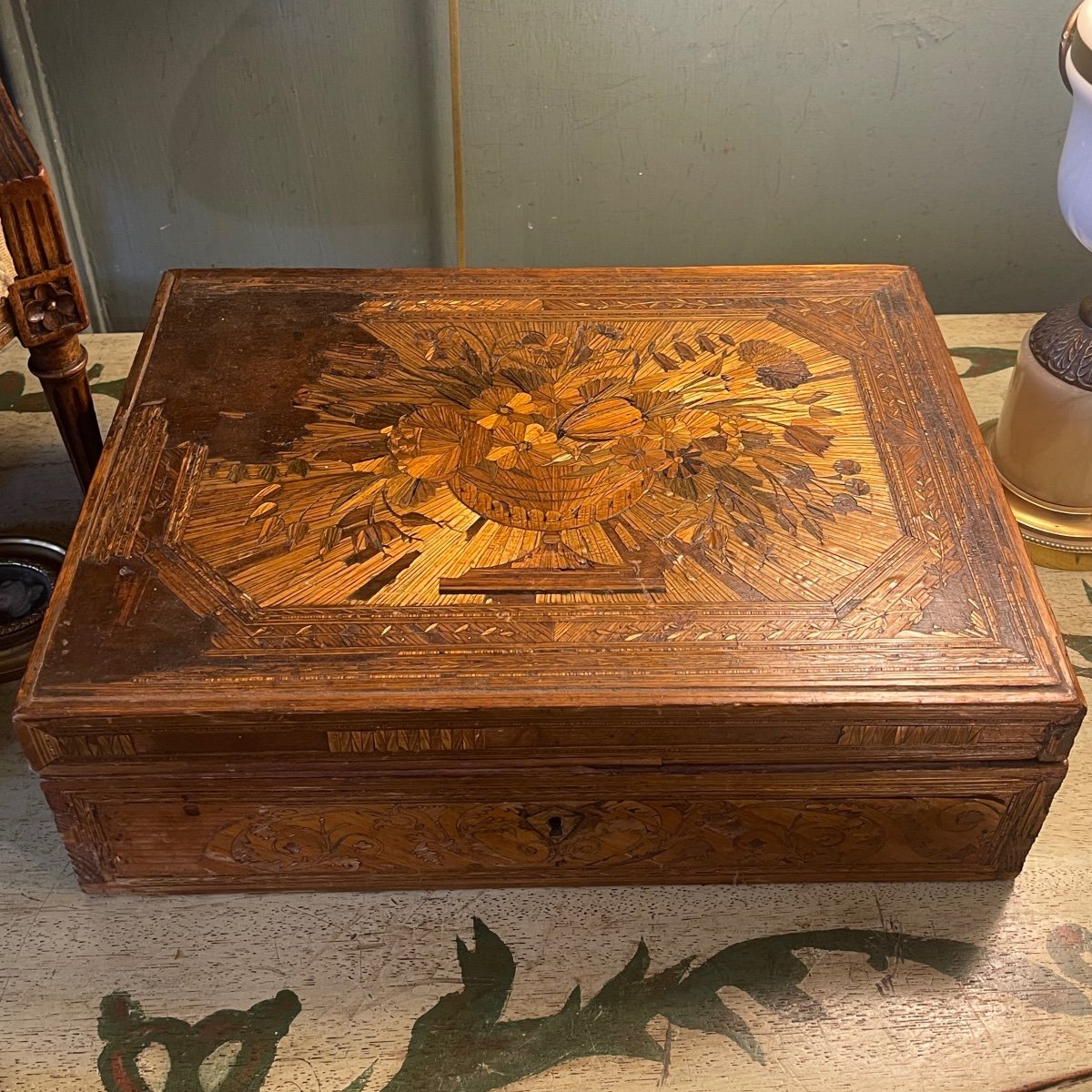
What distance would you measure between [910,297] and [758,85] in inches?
20.1

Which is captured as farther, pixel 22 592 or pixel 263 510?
pixel 22 592

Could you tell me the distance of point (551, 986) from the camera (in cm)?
124

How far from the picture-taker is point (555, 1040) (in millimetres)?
1197

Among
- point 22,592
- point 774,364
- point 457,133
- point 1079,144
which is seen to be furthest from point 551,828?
point 457,133

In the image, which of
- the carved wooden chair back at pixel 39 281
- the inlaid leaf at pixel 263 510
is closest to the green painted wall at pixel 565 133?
the carved wooden chair back at pixel 39 281

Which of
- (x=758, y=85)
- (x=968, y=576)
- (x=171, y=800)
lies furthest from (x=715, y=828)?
A: (x=758, y=85)

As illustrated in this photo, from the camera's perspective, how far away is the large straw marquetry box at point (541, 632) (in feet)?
3.80

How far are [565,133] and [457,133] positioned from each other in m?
0.17

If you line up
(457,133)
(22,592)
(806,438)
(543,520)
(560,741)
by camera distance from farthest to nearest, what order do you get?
(457,133) < (22,592) < (806,438) < (543,520) < (560,741)

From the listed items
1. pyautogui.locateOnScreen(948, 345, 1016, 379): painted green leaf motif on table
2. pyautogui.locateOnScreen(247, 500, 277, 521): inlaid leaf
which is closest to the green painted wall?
pyautogui.locateOnScreen(948, 345, 1016, 379): painted green leaf motif on table

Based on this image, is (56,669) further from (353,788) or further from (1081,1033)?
(1081,1033)

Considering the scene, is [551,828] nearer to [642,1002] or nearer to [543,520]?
[642,1002]

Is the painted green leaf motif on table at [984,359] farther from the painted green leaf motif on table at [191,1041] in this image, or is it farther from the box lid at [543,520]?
the painted green leaf motif on table at [191,1041]

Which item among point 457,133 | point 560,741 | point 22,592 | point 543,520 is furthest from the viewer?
point 457,133
